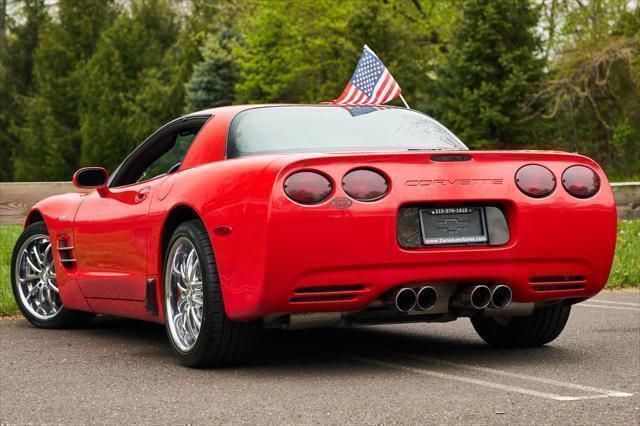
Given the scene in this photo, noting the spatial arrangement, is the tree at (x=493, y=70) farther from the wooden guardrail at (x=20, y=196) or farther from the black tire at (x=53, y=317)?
the black tire at (x=53, y=317)

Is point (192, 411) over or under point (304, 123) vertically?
under

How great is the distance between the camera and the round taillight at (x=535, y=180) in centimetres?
557

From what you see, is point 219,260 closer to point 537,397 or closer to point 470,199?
point 470,199

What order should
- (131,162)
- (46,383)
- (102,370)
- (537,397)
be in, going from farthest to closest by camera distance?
(131,162) < (102,370) < (46,383) < (537,397)

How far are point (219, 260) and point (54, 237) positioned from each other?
235cm

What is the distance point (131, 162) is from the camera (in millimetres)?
6875

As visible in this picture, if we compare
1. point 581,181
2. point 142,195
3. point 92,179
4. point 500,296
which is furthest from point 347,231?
point 92,179

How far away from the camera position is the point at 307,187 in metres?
5.16

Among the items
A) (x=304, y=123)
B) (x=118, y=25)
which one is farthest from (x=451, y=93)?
(x=304, y=123)

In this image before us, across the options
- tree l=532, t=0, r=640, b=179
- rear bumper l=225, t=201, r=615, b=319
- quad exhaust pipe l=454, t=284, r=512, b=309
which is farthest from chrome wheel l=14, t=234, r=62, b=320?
tree l=532, t=0, r=640, b=179

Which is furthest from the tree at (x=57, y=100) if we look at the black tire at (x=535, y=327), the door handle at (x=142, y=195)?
the black tire at (x=535, y=327)

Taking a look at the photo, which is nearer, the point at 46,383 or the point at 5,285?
the point at 46,383

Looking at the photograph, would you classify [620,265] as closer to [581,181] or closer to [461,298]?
[581,181]

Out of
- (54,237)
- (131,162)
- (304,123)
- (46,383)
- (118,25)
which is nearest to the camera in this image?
(46,383)
